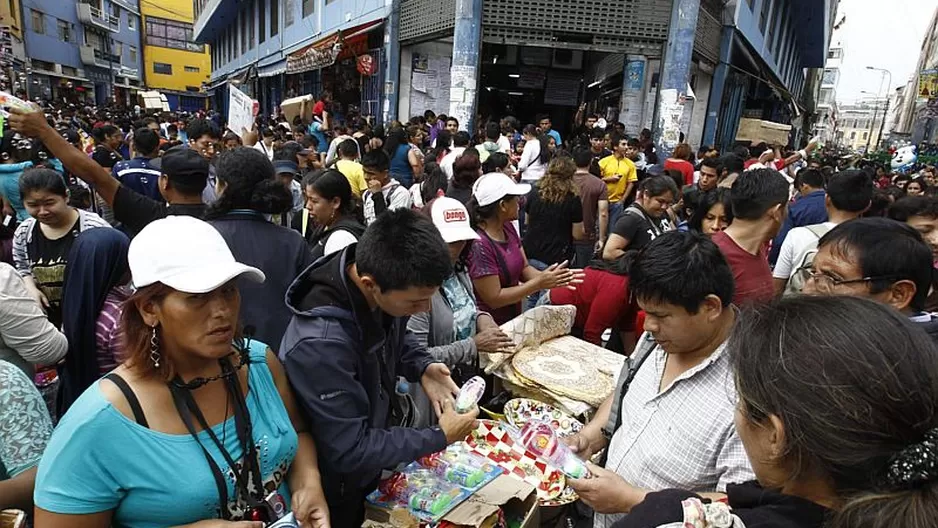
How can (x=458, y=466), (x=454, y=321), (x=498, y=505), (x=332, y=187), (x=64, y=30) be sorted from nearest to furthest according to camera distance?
(x=498, y=505) < (x=458, y=466) < (x=454, y=321) < (x=332, y=187) < (x=64, y=30)

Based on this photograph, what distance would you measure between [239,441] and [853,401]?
149 centimetres

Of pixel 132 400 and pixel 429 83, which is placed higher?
pixel 429 83

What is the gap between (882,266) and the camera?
199cm

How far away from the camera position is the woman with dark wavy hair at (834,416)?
0.92m

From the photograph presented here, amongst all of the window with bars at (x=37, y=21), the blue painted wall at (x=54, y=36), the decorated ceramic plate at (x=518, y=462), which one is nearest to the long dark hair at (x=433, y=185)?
the decorated ceramic plate at (x=518, y=462)

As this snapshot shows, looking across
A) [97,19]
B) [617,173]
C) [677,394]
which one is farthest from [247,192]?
[97,19]

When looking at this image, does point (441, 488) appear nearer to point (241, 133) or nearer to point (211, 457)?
point (211, 457)

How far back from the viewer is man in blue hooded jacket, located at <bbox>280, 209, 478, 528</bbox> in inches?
68.7

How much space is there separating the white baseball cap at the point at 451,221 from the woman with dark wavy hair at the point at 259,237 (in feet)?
2.45

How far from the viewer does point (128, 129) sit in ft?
45.3

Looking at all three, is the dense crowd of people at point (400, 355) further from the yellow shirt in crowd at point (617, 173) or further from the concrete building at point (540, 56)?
the concrete building at point (540, 56)

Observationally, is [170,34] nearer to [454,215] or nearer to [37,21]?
[37,21]

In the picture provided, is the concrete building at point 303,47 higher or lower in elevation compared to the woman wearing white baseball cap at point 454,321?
higher

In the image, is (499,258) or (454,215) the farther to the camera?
(499,258)
